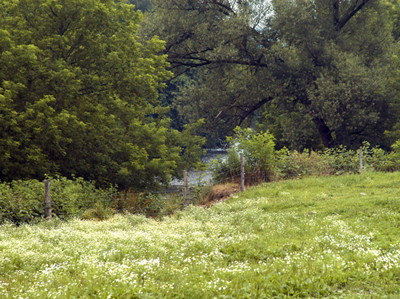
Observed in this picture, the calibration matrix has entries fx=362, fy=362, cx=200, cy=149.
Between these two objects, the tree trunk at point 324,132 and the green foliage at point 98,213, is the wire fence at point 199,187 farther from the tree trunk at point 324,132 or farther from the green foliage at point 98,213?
the tree trunk at point 324,132

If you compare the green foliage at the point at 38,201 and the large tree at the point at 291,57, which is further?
the large tree at the point at 291,57

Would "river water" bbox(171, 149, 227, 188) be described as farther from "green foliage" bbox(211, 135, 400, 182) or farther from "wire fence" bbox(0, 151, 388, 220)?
"wire fence" bbox(0, 151, 388, 220)

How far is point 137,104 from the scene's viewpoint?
2241 cm

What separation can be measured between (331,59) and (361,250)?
2302 cm

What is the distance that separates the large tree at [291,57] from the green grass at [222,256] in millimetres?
15316

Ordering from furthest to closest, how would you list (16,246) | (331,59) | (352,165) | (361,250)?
(331,59) < (352,165) < (16,246) < (361,250)

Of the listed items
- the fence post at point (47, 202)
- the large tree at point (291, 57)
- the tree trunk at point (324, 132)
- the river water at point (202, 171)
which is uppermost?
the large tree at point (291, 57)

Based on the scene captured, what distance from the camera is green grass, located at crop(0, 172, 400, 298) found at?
5.88m

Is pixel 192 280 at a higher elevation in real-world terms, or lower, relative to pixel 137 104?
lower

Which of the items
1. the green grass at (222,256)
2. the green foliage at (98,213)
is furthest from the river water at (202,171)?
the green grass at (222,256)

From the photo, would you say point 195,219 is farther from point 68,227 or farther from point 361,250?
point 361,250

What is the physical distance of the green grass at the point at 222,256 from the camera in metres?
5.88

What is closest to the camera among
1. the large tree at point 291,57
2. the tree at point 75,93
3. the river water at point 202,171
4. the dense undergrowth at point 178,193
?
the dense undergrowth at point 178,193

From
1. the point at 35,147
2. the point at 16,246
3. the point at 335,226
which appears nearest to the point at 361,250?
the point at 335,226
